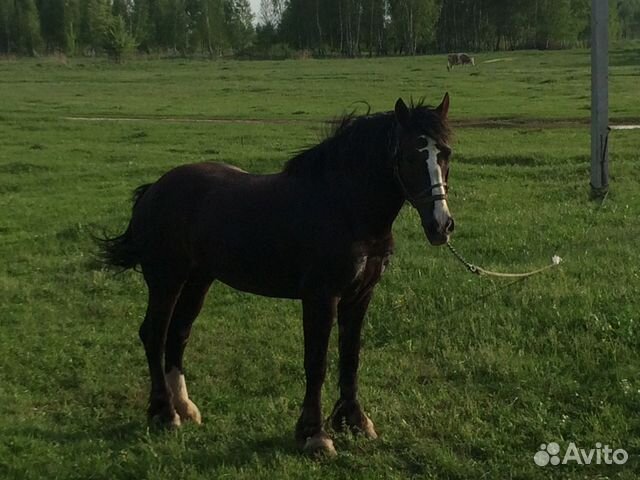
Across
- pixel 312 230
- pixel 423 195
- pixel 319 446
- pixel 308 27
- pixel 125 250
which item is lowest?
pixel 319 446

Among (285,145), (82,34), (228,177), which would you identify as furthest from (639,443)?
(82,34)

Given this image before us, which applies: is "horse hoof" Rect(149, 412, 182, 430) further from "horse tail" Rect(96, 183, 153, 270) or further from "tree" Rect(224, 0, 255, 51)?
"tree" Rect(224, 0, 255, 51)

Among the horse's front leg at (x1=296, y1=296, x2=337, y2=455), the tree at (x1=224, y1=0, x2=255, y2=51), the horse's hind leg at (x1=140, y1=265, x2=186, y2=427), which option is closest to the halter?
the horse's front leg at (x1=296, y1=296, x2=337, y2=455)

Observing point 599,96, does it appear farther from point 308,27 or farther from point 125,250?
point 308,27

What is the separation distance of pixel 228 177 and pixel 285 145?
1523 centimetres

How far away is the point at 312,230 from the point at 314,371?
0.92 metres

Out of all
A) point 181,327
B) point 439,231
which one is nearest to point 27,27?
point 181,327

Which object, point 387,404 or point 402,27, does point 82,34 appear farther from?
point 387,404

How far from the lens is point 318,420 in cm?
505

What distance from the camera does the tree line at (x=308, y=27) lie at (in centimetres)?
10038

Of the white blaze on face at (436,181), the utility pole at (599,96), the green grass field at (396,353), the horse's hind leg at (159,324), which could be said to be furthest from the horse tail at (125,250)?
the utility pole at (599,96)

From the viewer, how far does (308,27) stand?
106 meters

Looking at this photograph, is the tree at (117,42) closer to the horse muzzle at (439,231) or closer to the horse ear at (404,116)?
the horse ear at (404,116)

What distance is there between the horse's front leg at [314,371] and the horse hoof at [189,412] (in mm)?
972
